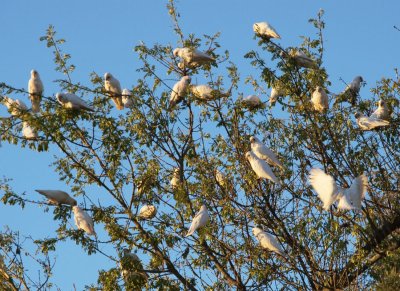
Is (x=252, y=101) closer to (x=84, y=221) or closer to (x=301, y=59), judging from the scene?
(x=301, y=59)

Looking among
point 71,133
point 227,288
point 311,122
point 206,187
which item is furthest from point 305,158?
point 71,133

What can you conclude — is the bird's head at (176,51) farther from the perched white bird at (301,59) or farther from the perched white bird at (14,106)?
the perched white bird at (14,106)

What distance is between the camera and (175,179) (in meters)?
9.57

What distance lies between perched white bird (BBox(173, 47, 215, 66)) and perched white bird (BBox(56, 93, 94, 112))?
117 centimetres

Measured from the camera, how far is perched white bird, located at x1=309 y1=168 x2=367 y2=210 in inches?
313

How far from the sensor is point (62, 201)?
933 centimetres

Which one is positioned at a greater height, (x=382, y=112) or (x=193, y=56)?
(x=193, y=56)

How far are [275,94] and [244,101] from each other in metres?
0.37

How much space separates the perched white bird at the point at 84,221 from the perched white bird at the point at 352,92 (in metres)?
3.11

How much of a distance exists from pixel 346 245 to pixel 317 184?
0.70 metres

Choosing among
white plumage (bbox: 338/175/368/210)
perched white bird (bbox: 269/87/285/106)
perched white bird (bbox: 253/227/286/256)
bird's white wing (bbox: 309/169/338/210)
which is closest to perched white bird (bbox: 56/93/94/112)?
perched white bird (bbox: 269/87/285/106)

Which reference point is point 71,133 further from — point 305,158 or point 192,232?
point 305,158

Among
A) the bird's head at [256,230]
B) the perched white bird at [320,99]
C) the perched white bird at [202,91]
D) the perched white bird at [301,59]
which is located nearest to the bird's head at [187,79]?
the perched white bird at [202,91]

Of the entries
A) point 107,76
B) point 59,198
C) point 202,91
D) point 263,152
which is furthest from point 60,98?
point 263,152
